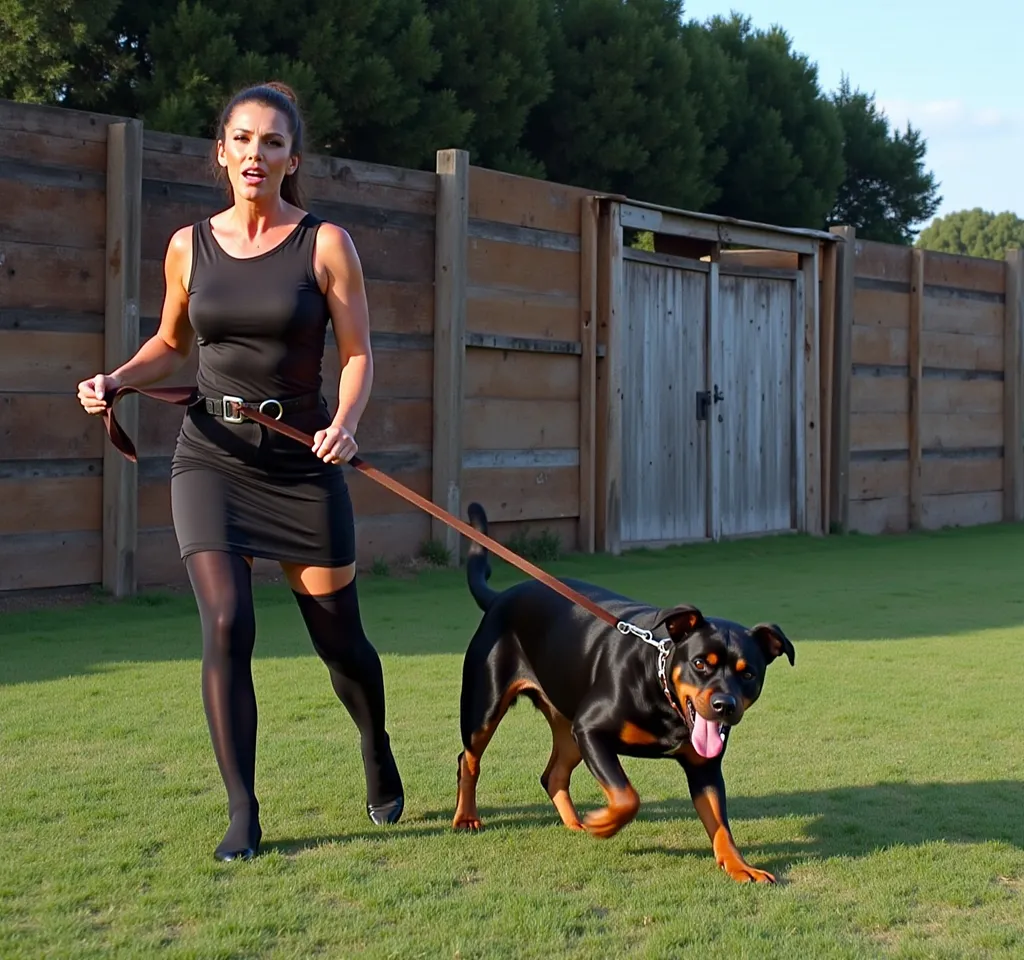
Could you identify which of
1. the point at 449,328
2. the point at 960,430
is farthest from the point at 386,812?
the point at 960,430

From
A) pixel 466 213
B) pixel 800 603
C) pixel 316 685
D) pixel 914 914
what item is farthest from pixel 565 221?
pixel 914 914

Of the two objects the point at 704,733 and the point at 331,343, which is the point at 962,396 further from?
the point at 704,733

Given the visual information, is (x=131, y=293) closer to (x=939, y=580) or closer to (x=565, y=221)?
(x=565, y=221)

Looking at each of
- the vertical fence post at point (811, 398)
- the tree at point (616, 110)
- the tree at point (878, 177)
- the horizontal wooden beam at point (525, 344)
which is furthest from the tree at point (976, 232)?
the horizontal wooden beam at point (525, 344)

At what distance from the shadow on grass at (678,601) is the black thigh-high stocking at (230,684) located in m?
2.78

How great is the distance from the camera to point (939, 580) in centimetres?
1112

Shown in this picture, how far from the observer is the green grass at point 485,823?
11.4 ft

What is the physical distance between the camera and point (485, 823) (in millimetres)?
4480

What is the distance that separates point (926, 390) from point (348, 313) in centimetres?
1224

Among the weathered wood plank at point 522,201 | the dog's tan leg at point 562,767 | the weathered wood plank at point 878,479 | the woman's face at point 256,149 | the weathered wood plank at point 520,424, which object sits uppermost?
the weathered wood plank at point 522,201

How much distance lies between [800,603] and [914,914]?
6.00 m

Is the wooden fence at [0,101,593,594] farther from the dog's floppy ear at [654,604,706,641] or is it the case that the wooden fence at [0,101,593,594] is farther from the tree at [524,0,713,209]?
the tree at [524,0,713,209]

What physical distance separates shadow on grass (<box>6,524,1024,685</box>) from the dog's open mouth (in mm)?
3634

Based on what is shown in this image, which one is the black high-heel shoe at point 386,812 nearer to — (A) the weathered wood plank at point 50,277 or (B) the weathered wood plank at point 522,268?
(A) the weathered wood plank at point 50,277
